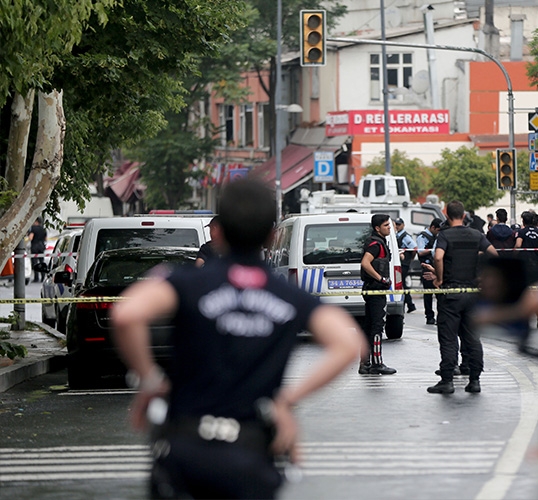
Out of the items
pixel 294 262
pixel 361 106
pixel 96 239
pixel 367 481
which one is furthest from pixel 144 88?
pixel 361 106

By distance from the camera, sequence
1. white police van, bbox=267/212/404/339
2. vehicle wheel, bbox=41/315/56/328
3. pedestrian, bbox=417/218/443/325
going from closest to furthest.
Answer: white police van, bbox=267/212/404/339 < pedestrian, bbox=417/218/443/325 < vehicle wheel, bbox=41/315/56/328

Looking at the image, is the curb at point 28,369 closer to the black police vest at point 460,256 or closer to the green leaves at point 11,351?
the green leaves at point 11,351

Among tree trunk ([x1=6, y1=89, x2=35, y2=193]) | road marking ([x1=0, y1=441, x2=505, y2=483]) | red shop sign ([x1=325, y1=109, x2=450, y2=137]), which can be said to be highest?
red shop sign ([x1=325, y1=109, x2=450, y2=137])

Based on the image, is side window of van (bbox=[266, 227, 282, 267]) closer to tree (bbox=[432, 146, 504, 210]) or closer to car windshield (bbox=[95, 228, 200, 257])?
car windshield (bbox=[95, 228, 200, 257])

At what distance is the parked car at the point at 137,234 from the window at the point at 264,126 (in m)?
42.9

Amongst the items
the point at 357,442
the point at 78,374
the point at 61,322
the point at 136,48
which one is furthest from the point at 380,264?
the point at 61,322

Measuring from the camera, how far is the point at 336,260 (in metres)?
18.7

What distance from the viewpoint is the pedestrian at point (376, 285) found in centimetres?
1429

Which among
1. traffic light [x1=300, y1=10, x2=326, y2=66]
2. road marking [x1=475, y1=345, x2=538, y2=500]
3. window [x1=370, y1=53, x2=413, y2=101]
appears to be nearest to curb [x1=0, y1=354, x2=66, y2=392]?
road marking [x1=475, y1=345, x2=538, y2=500]

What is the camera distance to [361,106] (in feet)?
171

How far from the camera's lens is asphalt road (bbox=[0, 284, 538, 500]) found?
26.1ft

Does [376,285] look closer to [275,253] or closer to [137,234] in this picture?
[137,234]

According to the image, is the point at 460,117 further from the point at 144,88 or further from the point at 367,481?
the point at 367,481

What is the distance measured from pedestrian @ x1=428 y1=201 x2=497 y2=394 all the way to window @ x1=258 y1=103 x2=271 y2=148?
155ft
